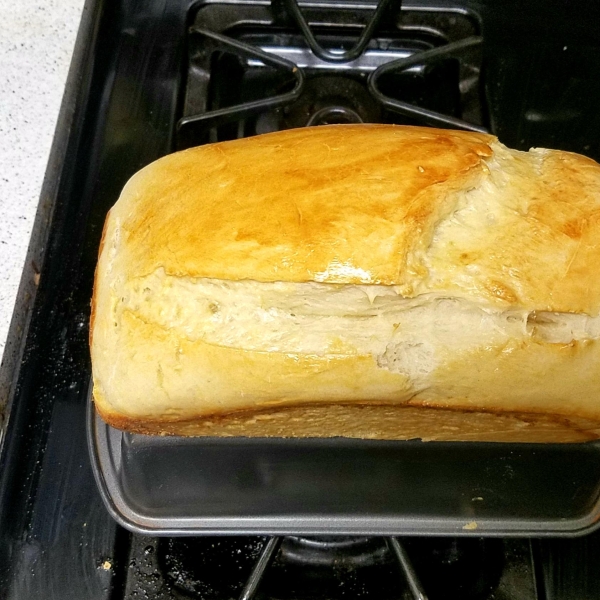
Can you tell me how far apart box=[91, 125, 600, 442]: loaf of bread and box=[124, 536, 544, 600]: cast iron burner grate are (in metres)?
0.22

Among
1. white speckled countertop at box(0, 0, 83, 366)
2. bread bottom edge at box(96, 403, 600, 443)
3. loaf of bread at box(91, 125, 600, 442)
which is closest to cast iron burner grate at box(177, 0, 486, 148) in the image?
white speckled countertop at box(0, 0, 83, 366)

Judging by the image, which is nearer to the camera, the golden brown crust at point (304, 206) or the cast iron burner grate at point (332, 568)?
the golden brown crust at point (304, 206)

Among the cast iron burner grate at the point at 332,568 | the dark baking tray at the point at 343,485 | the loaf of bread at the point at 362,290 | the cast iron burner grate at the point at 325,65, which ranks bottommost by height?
the cast iron burner grate at the point at 332,568

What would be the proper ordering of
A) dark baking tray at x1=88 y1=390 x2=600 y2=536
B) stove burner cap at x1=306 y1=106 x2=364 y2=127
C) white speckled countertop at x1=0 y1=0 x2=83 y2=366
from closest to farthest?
1. dark baking tray at x1=88 y1=390 x2=600 y2=536
2. white speckled countertop at x1=0 y1=0 x2=83 y2=366
3. stove burner cap at x1=306 y1=106 x2=364 y2=127

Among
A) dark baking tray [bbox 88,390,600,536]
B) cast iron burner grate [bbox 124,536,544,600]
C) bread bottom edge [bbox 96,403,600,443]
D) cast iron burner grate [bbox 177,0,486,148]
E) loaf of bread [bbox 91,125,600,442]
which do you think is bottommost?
cast iron burner grate [bbox 124,536,544,600]

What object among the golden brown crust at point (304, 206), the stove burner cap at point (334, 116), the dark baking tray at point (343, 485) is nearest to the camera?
the golden brown crust at point (304, 206)

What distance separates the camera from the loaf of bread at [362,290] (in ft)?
2.35

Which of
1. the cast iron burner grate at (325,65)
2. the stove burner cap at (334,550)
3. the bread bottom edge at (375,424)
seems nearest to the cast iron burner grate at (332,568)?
the stove burner cap at (334,550)

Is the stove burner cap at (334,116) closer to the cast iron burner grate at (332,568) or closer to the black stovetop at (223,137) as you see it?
the black stovetop at (223,137)

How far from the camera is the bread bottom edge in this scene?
0.79 meters

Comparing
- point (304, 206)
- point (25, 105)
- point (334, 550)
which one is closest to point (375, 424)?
point (334, 550)

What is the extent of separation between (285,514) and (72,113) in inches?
32.7

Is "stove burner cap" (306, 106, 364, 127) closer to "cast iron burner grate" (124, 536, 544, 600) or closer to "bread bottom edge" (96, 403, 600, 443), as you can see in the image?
"bread bottom edge" (96, 403, 600, 443)

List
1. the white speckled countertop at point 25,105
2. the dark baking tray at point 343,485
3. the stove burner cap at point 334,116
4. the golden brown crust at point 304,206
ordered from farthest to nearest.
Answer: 1. the stove burner cap at point 334,116
2. the white speckled countertop at point 25,105
3. the dark baking tray at point 343,485
4. the golden brown crust at point 304,206
